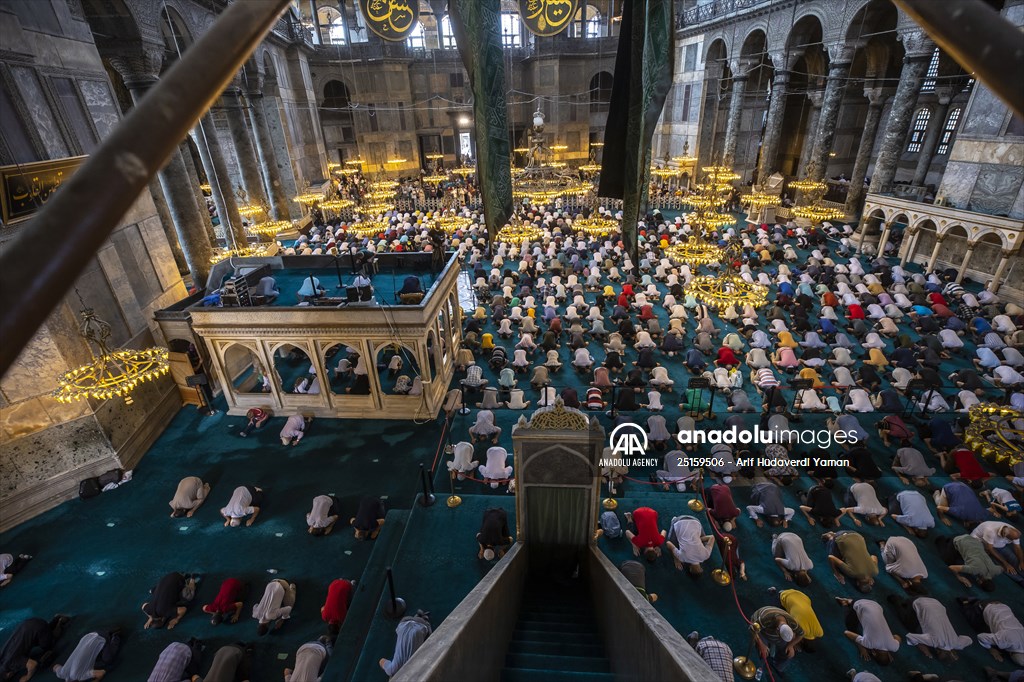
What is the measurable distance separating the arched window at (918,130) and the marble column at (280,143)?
30.3 metres

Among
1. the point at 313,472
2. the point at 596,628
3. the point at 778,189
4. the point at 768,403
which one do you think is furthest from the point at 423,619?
the point at 778,189

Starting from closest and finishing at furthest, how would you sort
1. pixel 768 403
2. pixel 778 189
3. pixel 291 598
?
pixel 291 598 < pixel 768 403 < pixel 778 189

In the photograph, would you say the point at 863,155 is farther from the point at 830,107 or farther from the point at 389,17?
the point at 389,17

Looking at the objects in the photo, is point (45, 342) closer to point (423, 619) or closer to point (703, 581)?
point (423, 619)

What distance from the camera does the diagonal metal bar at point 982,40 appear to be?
1280mm

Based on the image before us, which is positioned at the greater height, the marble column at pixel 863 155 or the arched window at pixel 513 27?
the arched window at pixel 513 27

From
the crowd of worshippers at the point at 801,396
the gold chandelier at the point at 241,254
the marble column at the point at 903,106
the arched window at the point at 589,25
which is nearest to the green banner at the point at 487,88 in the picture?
the crowd of worshippers at the point at 801,396

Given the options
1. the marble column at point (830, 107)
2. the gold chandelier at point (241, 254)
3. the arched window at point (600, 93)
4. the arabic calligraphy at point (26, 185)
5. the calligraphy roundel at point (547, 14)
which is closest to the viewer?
the arabic calligraphy at point (26, 185)

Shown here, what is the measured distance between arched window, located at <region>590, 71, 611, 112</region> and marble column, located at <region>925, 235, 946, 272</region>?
70.4ft

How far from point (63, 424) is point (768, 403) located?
470 inches

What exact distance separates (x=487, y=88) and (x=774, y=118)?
21756mm

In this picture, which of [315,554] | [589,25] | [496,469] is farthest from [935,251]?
[589,25]

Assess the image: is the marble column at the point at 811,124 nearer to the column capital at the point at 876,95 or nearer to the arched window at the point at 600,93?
the column capital at the point at 876,95

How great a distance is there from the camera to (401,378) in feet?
31.4
